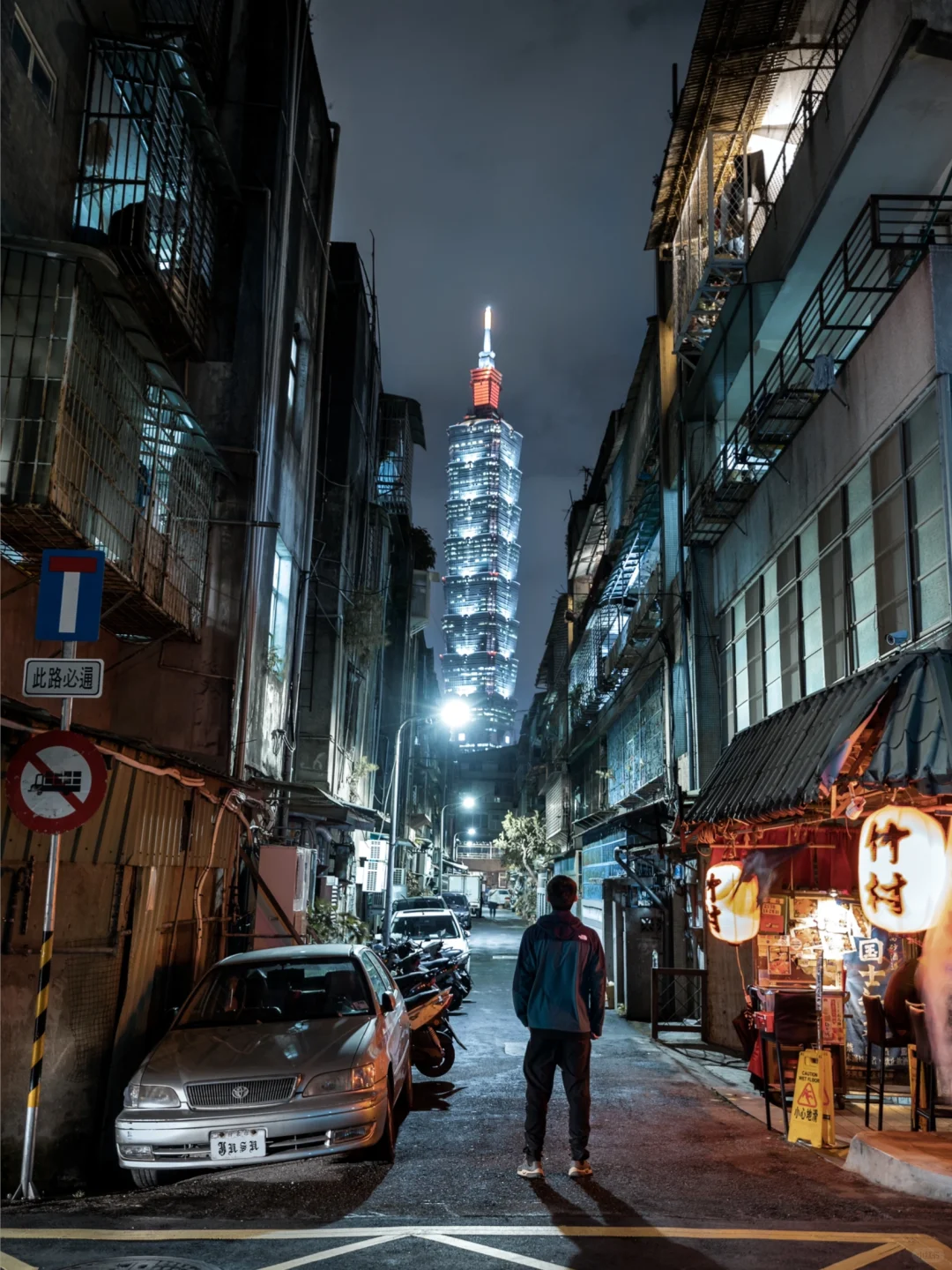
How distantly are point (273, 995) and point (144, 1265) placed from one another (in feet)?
13.3

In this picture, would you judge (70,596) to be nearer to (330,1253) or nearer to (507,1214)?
(330,1253)

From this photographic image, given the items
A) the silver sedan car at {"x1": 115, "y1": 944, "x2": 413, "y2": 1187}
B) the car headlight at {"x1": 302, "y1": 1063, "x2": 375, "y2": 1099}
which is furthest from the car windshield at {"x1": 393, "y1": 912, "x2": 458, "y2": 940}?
the car headlight at {"x1": 302, "y1": 1063, "x2": 375, "y2": 1099}

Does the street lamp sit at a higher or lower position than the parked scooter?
higher

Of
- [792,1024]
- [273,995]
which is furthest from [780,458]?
[273,995]

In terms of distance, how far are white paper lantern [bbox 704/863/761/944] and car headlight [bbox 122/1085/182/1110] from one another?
7453 mm

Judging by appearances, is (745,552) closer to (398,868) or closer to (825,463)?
(825,463)

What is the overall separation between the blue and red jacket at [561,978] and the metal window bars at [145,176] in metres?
10.5

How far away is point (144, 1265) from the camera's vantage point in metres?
5.30

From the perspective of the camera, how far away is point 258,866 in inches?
598

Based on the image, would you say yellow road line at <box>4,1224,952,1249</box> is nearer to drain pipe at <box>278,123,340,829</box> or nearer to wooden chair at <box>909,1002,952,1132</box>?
wooden chair at <box>909,1002,952,1132</box>

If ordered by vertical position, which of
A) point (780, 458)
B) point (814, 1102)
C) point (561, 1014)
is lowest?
point (814, 1102)

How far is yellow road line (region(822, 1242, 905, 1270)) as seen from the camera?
5277 millimetres

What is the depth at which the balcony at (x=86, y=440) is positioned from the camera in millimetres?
9664

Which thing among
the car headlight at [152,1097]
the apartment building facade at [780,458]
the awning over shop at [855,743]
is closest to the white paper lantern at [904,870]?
the apartment building facade at [780,458]
